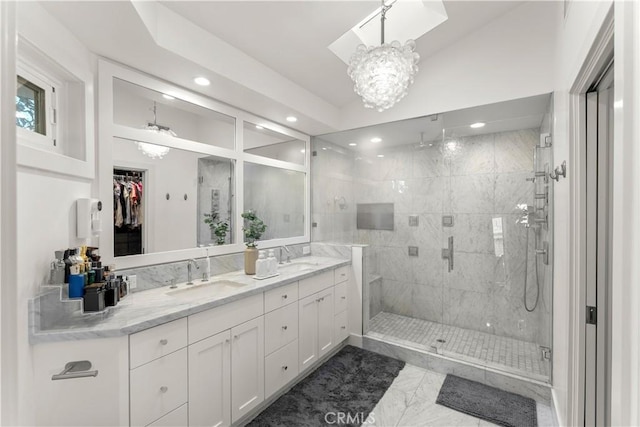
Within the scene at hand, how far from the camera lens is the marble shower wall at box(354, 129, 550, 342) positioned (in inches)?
117

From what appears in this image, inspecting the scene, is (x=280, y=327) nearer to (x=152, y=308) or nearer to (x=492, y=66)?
(x=152, y=308)

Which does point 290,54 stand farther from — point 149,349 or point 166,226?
point 149,349

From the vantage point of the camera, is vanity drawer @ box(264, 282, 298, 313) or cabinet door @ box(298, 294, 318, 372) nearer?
vanity drawer @ box(264, 282, 298, 313)

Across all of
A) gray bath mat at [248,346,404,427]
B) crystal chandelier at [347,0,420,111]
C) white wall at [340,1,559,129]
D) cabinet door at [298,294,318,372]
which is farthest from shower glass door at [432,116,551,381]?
crystal chandelier at [347,0,420,111]

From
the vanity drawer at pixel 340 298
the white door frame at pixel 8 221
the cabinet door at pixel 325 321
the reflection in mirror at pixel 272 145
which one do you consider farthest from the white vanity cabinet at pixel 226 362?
the reflection in mirror at pixel 272 145

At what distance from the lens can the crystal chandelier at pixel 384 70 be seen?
1.65m

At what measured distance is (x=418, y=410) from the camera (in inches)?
84.2

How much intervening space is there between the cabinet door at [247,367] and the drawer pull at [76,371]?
74cm

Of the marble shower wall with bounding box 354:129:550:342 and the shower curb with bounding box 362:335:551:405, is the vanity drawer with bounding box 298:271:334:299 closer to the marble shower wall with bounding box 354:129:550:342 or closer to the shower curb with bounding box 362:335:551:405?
the shower curb with bounding box 362:335:551:405

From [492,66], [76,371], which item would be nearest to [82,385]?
[76,371]

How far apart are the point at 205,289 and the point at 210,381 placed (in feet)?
2.23

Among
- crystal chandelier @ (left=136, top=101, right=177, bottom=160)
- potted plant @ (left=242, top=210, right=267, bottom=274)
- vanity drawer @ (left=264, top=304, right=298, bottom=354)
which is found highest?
crystal chandelier @ (left=136, top=101, right=177, bottom=160)

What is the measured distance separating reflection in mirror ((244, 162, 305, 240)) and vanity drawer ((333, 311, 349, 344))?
1.06 metres

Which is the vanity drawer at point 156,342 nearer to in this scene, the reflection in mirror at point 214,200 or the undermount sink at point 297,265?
the reflection in mirror at point 214,200
